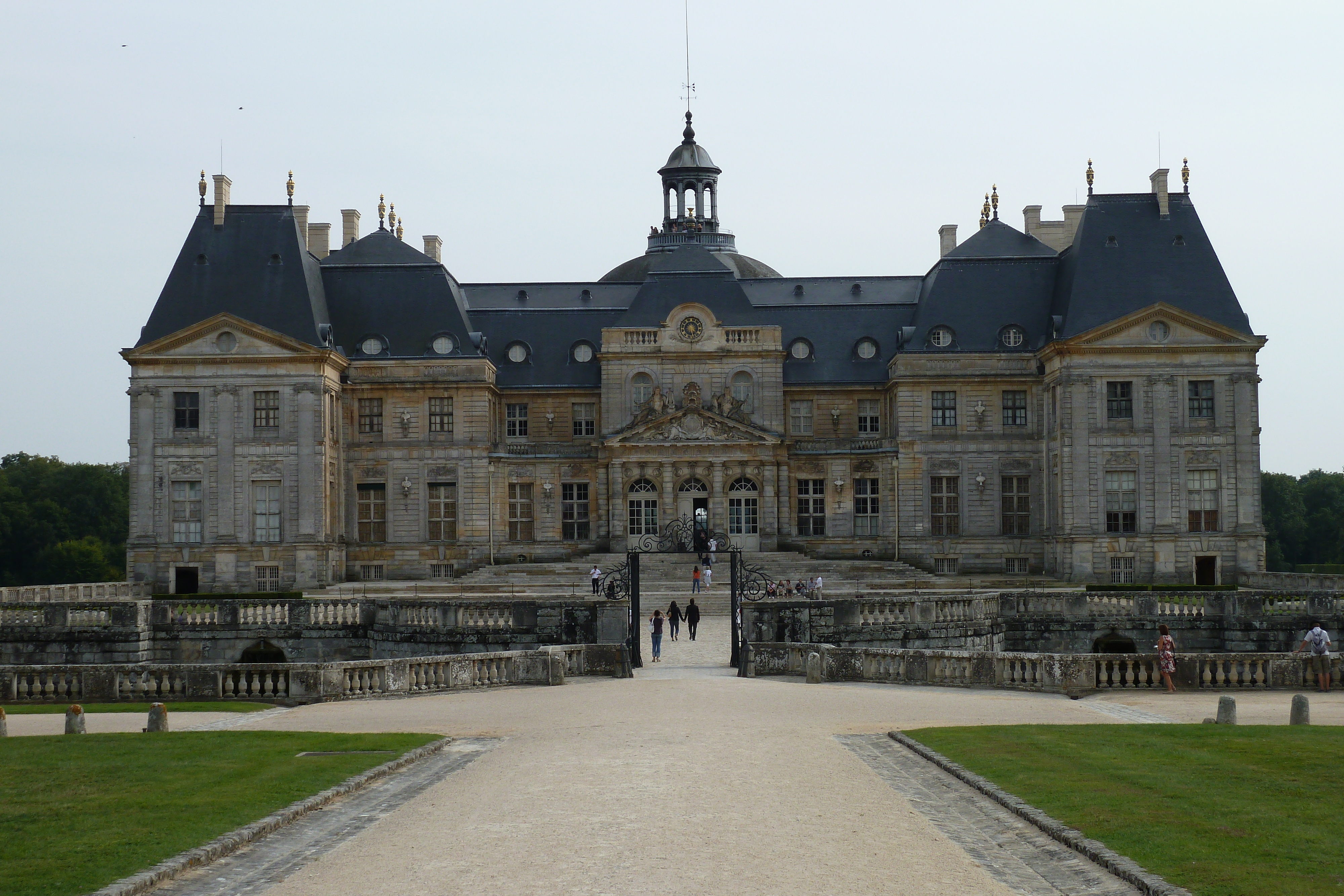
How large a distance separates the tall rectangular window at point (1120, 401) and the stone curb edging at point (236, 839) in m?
44.3

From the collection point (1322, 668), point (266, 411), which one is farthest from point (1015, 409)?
point (1322, 668)

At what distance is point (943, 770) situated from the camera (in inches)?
672

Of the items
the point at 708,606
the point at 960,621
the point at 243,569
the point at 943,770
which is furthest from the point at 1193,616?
the point at 243,569

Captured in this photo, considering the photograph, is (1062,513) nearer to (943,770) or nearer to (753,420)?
(753,420)

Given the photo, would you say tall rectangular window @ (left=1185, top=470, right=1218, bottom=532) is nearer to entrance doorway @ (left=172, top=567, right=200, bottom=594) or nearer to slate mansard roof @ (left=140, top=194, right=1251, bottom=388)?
slate mansard roof @ (left=140, top=194, right=1251, bottom=388)

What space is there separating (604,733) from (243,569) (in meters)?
39.2

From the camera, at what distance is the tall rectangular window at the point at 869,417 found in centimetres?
6262

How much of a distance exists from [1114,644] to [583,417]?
29.0m

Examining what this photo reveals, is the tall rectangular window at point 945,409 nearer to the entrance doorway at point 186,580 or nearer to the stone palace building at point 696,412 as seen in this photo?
the stone palace building at point 696,412

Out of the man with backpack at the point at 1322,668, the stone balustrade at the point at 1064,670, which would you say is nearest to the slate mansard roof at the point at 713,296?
the man with backpack at the point at 1322,668

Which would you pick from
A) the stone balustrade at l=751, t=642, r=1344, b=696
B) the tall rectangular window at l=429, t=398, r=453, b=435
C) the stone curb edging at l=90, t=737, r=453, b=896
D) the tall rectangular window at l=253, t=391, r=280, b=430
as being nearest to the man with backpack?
the stone balustrade at l=751, t=642, r=1344, b=696

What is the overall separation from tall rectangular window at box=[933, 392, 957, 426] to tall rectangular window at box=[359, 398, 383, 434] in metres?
22.5

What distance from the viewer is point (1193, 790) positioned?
14.9 m

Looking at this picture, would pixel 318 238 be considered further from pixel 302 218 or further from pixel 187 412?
pixel 187 412
